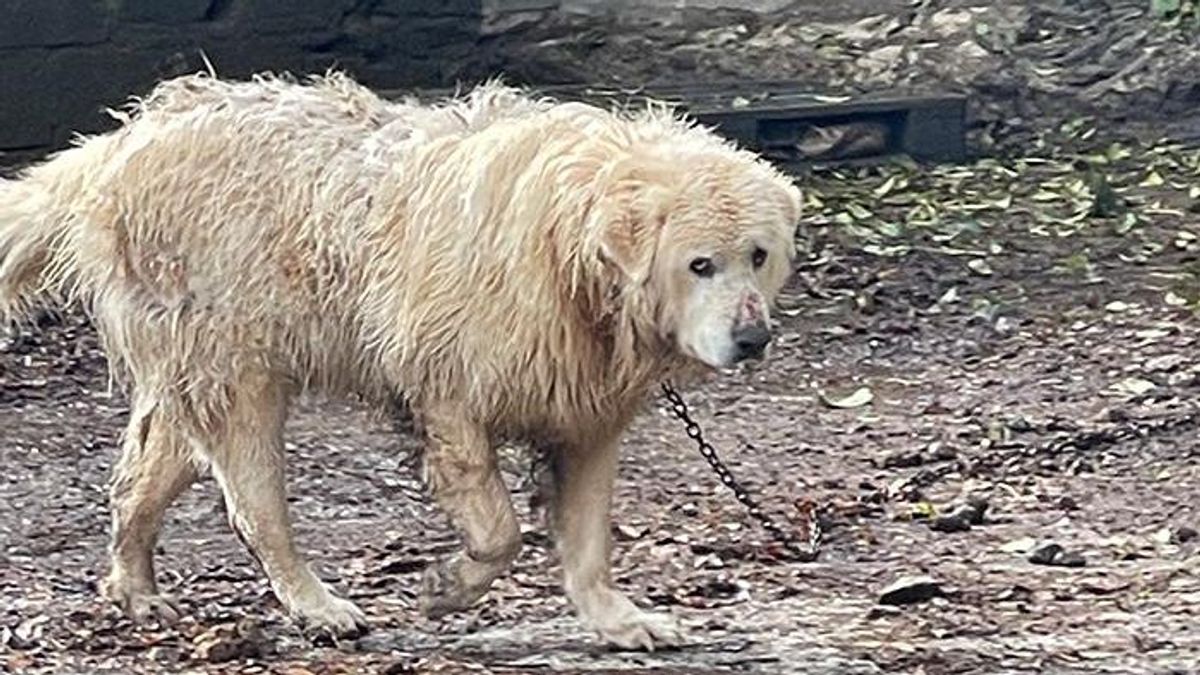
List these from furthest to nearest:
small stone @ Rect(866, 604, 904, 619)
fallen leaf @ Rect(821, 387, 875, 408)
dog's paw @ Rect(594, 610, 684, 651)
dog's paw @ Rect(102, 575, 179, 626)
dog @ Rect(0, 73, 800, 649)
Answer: fallen leaf @ Rect(821, 387, 875, 408) → dog's paw @ Rect(102, 575, 179, 626) → small stone @ Rect(866, 604, 904, 619) → dog's paw @ Rect(594, 610, 684, 651) → dog @ Rect(0, 73, 800, 649)

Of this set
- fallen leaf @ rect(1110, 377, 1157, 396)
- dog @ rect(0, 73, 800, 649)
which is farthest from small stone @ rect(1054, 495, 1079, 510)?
dog @ rect(0, 73, 800, 649)

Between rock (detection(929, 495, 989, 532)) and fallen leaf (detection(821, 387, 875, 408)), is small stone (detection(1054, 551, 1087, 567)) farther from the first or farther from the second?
fallen leaf (detection(821, 387, 875, 408))

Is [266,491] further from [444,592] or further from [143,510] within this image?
[444,592]

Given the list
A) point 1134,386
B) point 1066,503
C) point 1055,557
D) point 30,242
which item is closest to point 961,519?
point 1066,503

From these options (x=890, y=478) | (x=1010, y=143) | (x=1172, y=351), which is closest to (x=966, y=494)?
(x=890, y=478)

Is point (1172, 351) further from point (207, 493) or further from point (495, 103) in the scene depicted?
point (495, 103)

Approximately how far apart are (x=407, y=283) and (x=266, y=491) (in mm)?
645

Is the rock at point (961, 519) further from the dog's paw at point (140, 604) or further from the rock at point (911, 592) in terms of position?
the dog's paw at point (140, 604)

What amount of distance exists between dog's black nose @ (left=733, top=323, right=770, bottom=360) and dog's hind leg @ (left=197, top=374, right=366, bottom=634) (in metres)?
1.08

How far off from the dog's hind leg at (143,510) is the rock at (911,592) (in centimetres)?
152

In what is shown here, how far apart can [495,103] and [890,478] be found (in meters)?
2.33

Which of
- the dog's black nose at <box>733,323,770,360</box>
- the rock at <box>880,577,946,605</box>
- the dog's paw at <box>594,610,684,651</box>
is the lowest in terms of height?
the rock at <box>880,577,946,605</box>

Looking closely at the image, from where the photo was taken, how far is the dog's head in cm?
564

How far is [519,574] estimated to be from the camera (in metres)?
6.97
